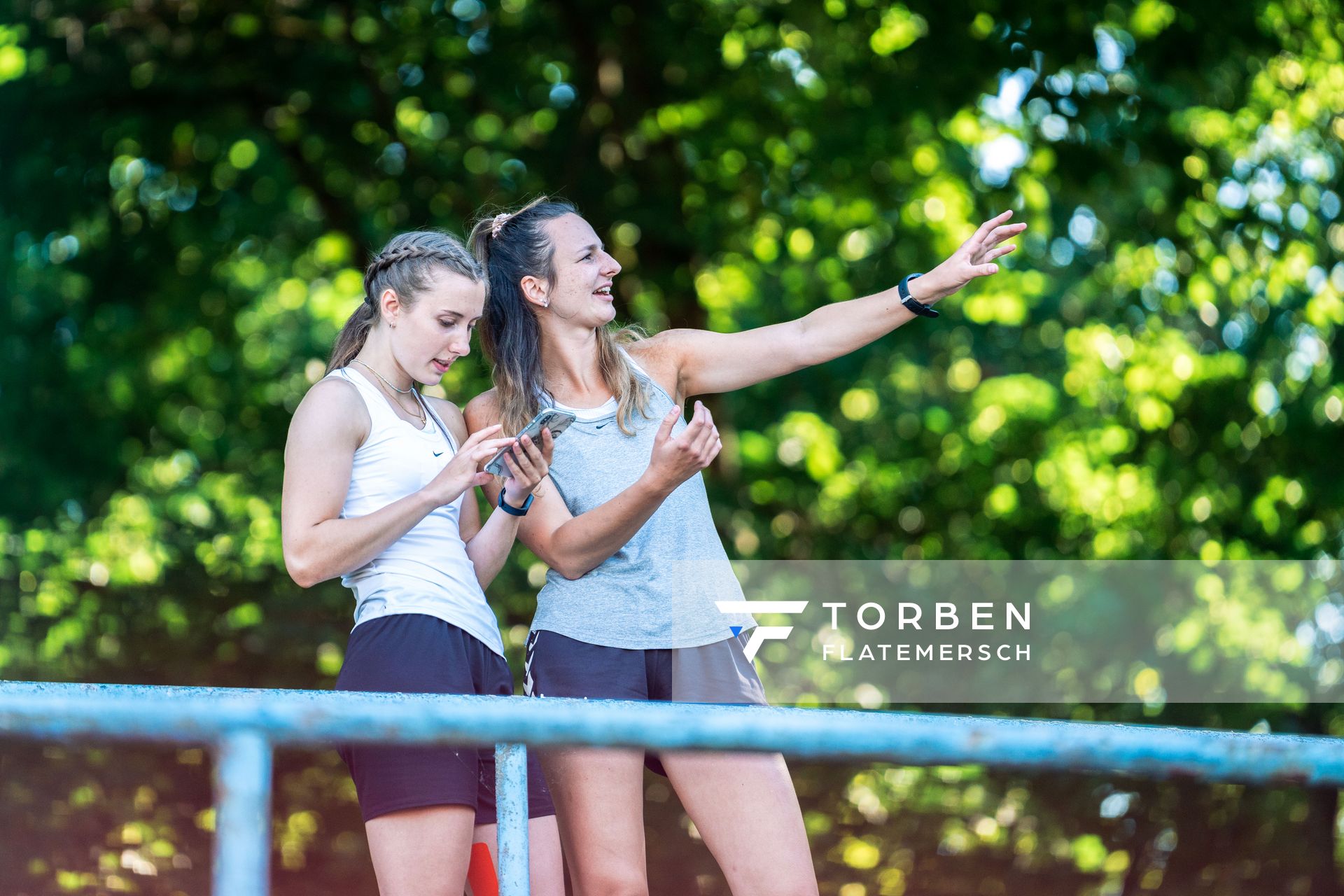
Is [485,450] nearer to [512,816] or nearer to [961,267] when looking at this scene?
[512,816]

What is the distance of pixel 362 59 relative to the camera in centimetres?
585

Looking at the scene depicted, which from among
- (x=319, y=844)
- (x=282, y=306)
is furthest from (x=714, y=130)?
(x=319, y=844)

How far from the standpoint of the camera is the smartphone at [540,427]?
219 centimetres

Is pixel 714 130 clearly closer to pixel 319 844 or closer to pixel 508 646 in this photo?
pixel 508 646

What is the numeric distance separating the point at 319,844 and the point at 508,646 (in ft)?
5.19

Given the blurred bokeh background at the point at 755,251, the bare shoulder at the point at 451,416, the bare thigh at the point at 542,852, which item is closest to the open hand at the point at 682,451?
the bare shoulder at the point at 451,416

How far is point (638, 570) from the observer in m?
2.27

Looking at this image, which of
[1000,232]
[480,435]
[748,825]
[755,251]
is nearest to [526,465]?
[480,435]

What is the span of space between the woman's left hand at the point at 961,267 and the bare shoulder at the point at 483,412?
2.69ft

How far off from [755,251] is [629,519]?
151 inches

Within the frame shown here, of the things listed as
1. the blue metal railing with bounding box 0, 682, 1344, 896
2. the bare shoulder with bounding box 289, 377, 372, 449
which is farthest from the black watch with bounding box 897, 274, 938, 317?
the blue metal railing with bounding box 0, 682, 1344, 896

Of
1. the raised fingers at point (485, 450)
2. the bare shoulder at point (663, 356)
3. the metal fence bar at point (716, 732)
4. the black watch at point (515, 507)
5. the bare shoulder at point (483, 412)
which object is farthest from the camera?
the bare shoulder at point (663, 356)

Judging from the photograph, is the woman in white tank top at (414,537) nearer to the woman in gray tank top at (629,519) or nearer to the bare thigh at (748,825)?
the woman in gray tank top at (629,519)

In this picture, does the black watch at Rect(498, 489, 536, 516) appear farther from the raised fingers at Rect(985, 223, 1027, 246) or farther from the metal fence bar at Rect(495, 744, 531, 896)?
the raised fingers at Rect(985, 223, 1027, 246)
